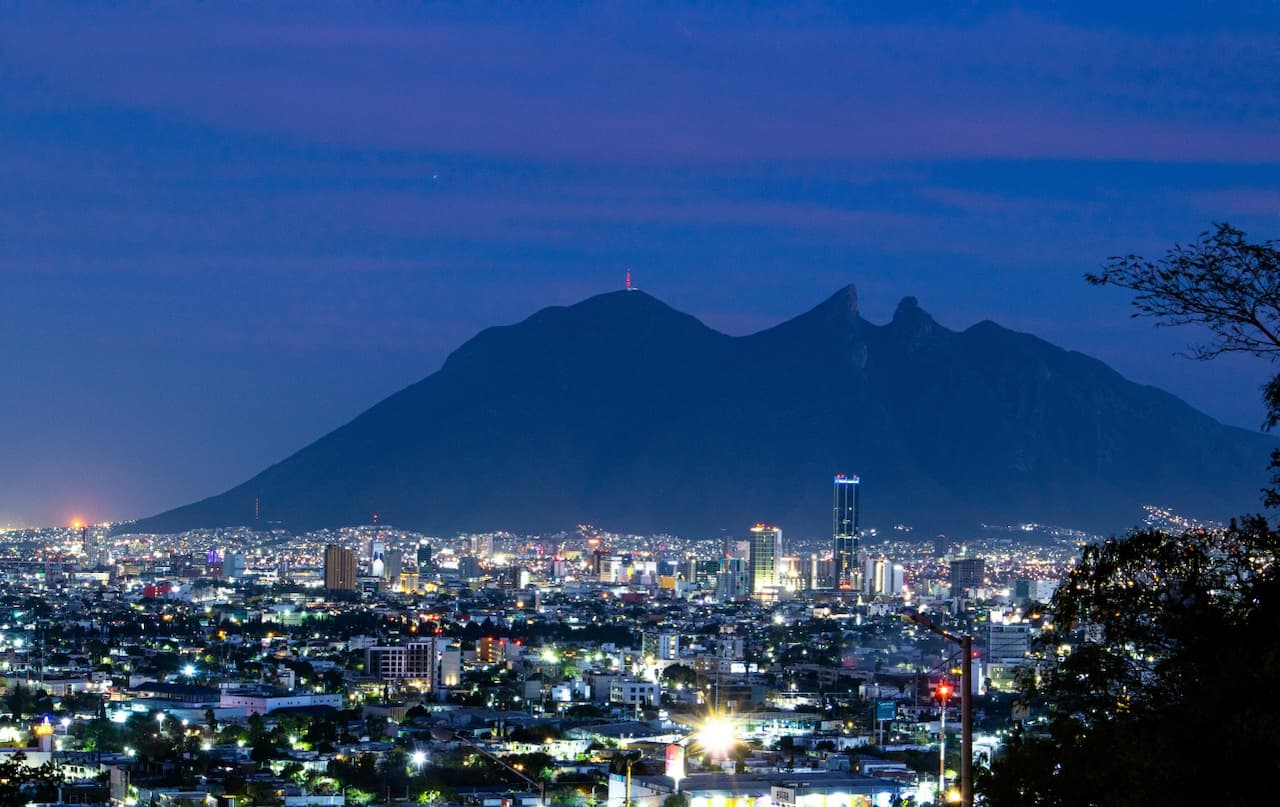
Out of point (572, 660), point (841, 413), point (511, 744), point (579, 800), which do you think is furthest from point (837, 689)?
point (841, 413)

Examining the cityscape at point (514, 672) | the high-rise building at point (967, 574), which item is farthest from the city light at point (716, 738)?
the high-rise building at point (967, 574)

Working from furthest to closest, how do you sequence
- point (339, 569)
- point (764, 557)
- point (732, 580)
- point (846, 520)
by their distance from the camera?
point (846, 520)
point (764, 557)
point (732, 580)
point (339, 569)

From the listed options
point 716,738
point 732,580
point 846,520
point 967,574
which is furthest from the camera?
point 846,520

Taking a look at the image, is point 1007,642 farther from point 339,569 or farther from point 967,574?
point 339,569

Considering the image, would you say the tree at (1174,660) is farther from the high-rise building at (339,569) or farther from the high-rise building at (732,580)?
the high-rise building at (732,580)

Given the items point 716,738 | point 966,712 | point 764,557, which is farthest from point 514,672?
point 764,557

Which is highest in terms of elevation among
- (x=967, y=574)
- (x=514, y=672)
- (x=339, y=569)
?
(x=967, y=574)

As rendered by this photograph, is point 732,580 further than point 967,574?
Yes
